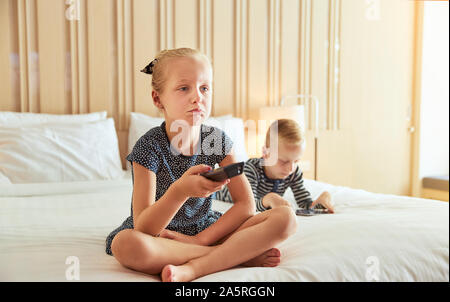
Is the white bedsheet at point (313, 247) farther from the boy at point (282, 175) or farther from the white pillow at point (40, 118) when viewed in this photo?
the white pillow at point (40, 118)

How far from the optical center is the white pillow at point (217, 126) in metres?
1.37

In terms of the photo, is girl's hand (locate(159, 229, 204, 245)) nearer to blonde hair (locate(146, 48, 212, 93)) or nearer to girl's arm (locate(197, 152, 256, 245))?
girl's arm (locate(197, 152, 256, 245))

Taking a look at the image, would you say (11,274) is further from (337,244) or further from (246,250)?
(337,244)

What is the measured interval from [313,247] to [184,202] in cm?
23

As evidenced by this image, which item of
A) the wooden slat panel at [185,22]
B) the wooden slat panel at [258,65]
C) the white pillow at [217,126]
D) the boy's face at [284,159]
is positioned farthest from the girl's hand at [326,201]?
the wooden slat panel at [258,65]

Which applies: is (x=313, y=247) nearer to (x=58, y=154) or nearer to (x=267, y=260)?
Result: (x=267, y=260)

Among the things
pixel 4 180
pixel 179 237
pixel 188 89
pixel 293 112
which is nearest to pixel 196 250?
pixel 179 237

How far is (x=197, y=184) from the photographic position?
1.77 feet

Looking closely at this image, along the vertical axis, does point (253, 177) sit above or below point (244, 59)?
below

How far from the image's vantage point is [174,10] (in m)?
1.37

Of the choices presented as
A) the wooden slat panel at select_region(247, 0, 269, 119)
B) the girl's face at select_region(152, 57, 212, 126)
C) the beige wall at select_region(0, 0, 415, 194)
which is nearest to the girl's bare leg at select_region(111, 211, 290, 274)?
the girl's face at select_region(152, 57, 212, 126)

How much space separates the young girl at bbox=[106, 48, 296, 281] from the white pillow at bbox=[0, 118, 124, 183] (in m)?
0.62

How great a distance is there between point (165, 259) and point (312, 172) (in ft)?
3.23
